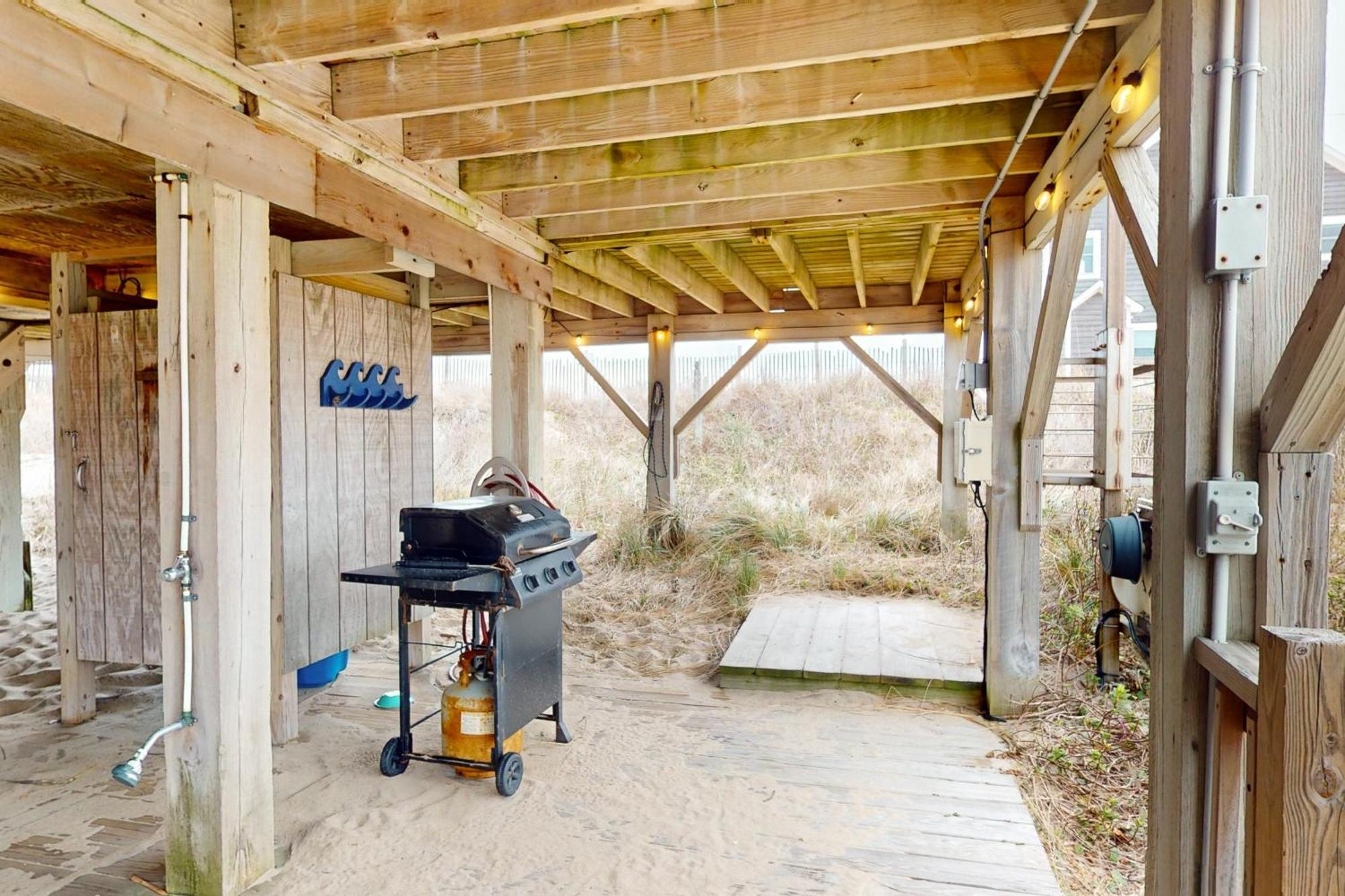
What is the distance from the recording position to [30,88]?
1590mm

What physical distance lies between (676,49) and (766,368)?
1005cm

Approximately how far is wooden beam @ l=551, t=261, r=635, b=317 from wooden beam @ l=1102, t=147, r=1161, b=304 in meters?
2.80

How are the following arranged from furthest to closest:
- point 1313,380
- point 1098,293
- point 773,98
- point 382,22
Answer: point 1098,293 < point 773,98 < point 382,22 < point 1313,380

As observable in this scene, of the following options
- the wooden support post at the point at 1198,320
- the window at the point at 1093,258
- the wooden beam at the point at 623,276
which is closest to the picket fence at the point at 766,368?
the window at the point at 1093,258

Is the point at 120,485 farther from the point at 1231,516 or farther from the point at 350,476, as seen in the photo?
the point at 1231,516

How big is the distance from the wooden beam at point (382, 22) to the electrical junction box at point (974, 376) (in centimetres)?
199

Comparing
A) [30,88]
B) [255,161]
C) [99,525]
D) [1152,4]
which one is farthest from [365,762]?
[1152,4]

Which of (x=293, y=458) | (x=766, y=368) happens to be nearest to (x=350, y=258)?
(x=293, y=458)

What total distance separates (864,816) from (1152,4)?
8.28ft

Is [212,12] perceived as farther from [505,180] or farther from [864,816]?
[864,816]

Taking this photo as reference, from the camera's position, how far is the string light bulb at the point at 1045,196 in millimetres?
2803

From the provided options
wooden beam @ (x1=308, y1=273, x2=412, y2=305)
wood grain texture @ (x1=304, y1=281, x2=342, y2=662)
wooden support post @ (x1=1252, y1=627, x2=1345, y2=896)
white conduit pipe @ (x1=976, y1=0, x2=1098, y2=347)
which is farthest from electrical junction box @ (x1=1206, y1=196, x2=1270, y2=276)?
wooden beam @ (x1=308, y1=273, x2=412, y2=305)

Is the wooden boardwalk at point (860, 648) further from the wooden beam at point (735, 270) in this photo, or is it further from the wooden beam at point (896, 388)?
the wooden beam at point (735, 270)

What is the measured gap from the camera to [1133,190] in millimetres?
2125
